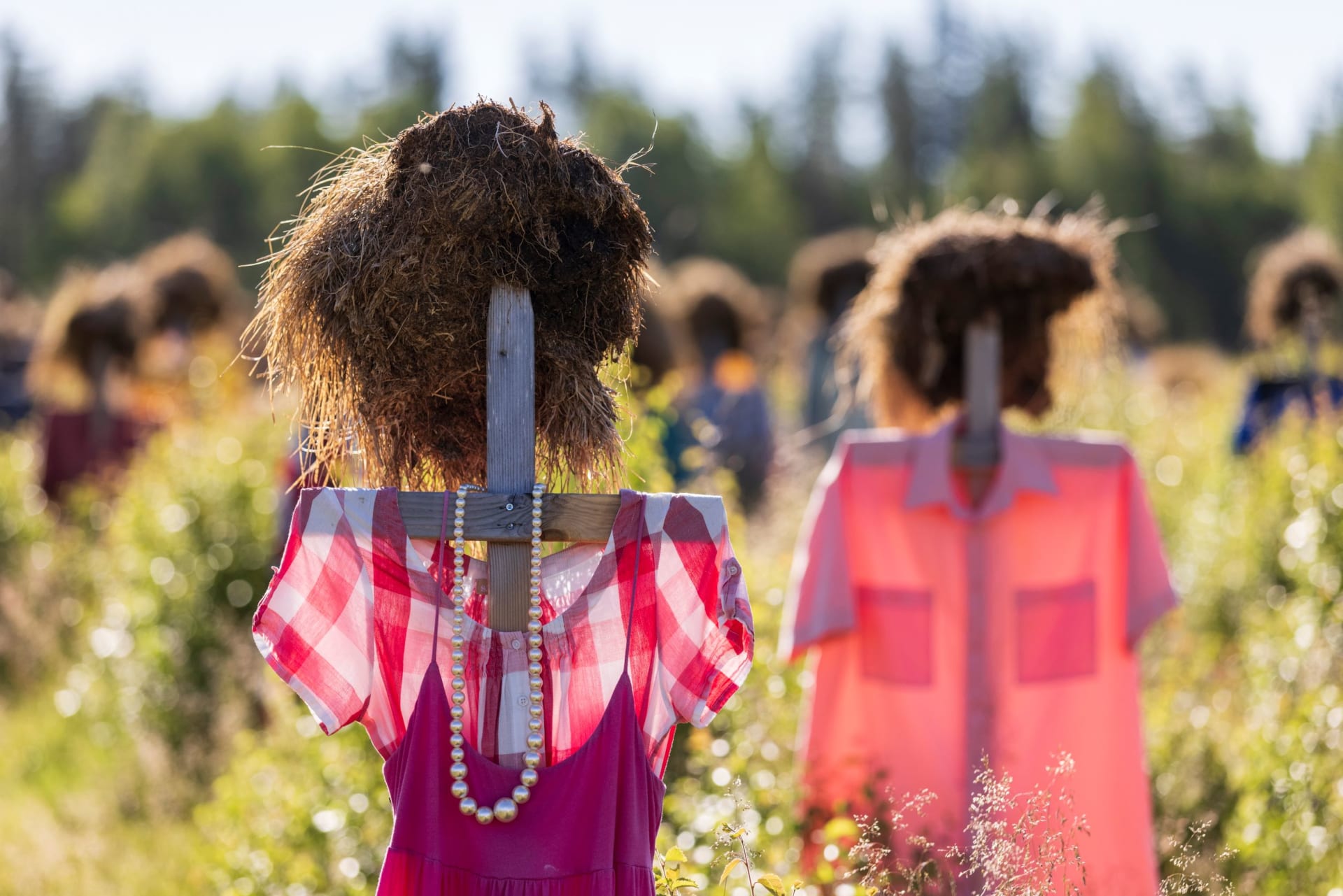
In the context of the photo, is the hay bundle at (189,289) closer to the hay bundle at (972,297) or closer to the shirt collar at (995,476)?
the hay bundle at (972,297)

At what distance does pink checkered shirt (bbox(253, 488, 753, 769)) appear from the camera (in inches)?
74.0

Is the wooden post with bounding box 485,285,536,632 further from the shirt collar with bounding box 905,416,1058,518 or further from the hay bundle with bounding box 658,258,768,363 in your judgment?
the hay bundle with bounding box 658,258,768,363

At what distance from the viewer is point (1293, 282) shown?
7.45 m

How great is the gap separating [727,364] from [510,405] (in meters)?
7.59

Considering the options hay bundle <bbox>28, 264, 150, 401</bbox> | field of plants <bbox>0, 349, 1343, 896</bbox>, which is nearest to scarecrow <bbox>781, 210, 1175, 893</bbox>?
field of plants <bbox>0, 349, 1343, 896</bbox>

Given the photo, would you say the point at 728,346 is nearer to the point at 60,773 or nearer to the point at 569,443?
the point at 60,773

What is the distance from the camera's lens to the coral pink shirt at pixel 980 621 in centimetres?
315

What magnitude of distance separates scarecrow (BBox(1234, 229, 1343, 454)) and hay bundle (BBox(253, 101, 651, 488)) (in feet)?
15.9

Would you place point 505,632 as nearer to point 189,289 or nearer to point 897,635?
point 897,635

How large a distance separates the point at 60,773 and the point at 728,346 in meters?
5.39

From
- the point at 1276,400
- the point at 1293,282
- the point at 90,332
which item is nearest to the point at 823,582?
the point at 1276,400

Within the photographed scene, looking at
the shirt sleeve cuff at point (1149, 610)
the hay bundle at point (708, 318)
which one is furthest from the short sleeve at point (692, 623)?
the hay bundle at point (708, 318)

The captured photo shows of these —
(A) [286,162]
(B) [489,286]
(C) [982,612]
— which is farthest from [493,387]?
(A) [286,162]

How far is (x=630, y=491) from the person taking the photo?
1897 millimetres
